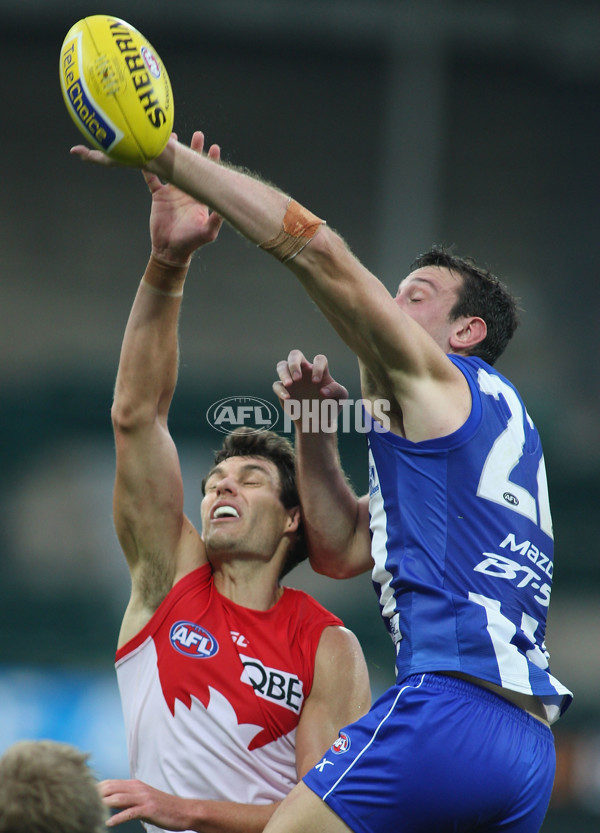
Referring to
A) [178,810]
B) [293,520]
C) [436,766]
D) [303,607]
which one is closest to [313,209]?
[293,520]

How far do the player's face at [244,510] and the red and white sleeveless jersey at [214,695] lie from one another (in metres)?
0.23

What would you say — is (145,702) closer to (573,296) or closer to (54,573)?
(54,573)

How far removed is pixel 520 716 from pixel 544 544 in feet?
2.04

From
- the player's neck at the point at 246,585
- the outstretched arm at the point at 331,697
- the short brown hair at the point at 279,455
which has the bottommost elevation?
the outstretched arm at the point at 331,697

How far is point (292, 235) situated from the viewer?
334 cm

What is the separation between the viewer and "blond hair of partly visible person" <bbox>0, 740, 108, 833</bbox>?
233 centimetres

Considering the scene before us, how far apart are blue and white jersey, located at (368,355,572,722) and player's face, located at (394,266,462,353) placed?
482 millimetres

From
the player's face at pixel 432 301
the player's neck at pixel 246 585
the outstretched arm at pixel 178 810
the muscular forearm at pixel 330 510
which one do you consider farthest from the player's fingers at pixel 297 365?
the outstretched arm at pixel 178 810

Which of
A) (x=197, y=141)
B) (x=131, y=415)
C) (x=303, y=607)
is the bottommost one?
(x=303, y=607)

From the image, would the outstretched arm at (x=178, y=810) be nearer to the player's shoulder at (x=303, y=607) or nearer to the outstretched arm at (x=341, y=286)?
the player's shoulder at (x=303, y=607)

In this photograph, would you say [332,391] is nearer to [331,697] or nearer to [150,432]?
[150,432]

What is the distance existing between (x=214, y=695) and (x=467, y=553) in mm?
1388

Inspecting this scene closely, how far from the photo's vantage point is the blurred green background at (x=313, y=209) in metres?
11.9

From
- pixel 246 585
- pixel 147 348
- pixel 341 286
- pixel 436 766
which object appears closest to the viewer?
pixel 436 766
